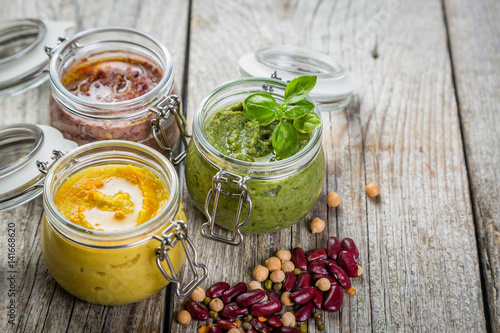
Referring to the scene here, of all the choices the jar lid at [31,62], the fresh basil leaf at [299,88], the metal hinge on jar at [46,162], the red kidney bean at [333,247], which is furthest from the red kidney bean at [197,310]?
the jar lid at [31,62]

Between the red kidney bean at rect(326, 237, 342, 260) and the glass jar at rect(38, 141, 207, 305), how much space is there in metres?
0.57

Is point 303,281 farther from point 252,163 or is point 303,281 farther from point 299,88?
point 299,88

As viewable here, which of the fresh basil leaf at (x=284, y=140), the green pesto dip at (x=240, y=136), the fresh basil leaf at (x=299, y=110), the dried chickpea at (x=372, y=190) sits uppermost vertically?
the fresh basil leaf at (x=299, y=110)

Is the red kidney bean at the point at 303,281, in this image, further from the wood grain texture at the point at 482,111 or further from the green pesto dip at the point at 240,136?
the wood grain texture at the point at 482,111

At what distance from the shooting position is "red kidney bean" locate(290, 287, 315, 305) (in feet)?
6.15

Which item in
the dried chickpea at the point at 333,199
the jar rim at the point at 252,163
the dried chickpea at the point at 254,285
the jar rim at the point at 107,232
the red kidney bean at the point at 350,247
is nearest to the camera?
the jar rim at the point at 107,232

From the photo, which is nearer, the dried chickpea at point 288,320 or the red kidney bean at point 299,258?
the dried chickpea at point 288,320

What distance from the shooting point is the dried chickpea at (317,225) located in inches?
82.4

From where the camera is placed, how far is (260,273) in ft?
6.41

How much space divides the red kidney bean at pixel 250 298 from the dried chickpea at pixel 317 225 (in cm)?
38

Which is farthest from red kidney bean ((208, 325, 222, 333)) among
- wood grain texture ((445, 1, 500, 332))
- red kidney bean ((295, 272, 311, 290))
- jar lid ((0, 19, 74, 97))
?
jar lid ((0, 19, 74, 97))

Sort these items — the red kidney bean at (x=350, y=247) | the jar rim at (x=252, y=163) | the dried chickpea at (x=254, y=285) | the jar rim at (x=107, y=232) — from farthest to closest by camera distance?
the red kidney bean at (x=350, y=247), the dried chickpea at (x=254, y=285), the jar rim at (x=252, y=163), the jar rim at (x=107, y=232)

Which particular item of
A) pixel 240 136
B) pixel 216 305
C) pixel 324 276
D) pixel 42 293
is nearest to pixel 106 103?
pixel 240 136

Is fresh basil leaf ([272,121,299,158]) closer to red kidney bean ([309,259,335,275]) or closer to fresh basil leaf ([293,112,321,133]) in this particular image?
fresh basil leaf ([293,112,321,133])
